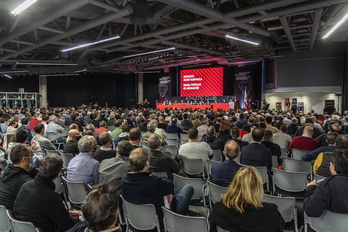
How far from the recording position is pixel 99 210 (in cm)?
163

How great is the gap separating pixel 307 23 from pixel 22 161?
1349 centimetres

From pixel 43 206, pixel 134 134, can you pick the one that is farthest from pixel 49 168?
pixel 134 134

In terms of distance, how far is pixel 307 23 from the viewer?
1273cm

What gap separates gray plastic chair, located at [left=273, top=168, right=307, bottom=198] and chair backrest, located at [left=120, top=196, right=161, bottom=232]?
7.09 ft

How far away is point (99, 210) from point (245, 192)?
3.58 ft

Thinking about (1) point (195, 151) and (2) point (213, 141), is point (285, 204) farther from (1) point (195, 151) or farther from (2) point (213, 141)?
(2) point (213, 141)

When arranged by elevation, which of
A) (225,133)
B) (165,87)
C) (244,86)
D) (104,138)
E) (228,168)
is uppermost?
(165,87)

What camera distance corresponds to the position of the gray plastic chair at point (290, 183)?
3.98 m

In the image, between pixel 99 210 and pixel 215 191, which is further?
pixel 215 191

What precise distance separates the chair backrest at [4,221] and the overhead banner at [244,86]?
72.6 ft

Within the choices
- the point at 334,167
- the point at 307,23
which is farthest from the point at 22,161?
the point at 307,23

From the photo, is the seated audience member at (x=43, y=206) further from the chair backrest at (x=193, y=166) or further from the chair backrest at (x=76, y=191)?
the chair backrest at (x=193, y=166)

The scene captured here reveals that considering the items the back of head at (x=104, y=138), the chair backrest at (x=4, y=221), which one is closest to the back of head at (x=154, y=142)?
the back of head at (x=104, y=138)

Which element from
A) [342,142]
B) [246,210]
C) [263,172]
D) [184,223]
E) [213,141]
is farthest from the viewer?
[213,141]
